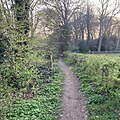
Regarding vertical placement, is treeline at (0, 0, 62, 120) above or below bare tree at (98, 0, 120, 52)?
below

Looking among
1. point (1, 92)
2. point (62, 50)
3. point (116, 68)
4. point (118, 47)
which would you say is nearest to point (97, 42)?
point (118, 47)

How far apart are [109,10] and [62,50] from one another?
12876mm

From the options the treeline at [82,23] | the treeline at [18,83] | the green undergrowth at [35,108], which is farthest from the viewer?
the treeline at [82,23]

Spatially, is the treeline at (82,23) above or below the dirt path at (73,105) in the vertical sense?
above

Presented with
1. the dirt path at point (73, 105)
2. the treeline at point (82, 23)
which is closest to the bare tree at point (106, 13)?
the treeline at point (82, 23)

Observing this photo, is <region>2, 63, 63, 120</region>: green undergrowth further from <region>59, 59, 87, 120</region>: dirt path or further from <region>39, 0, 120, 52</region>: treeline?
<region>39, 0, 120, 52</region>: treeline

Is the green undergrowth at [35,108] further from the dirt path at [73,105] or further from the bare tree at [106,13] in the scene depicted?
the bare tree at [106,13]

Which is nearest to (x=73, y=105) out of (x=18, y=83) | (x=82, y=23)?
(x=18, y=83)

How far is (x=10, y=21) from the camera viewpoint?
7559 mm

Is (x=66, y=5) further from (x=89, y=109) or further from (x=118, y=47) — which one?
(x=89, y=109)

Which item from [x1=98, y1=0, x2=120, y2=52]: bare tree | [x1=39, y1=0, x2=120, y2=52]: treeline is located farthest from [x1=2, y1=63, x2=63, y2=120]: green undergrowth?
[x1=98, y1=0, x2=120, y2=52]: bare tree

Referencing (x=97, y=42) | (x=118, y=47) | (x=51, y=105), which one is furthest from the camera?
(x=118, y=47)

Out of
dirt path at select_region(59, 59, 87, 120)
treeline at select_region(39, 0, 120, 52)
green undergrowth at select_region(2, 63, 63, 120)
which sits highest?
treeline at select_region(39, 0, 120, 52)

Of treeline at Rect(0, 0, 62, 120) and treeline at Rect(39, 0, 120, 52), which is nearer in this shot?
treeline at Rect(0, 0, 62, 120)
